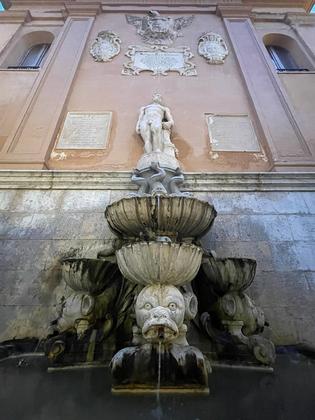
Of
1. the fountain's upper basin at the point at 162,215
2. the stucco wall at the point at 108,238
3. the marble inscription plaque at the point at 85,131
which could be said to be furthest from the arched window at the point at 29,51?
the fountain's upper basin at the point at 162,215

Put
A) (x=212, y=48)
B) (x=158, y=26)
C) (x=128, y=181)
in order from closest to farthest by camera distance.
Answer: (x=128, y=181) → (x=212, y=48) → (x=158, y=26)

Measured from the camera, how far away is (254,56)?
318 inches

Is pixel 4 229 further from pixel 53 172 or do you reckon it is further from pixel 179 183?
pixel 179 183

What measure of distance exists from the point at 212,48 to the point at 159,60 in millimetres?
1563

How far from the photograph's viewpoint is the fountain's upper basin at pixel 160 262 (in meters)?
2.62

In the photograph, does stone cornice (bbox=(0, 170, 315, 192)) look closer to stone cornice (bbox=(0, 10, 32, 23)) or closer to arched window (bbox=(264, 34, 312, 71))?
arched window (bbox=(264, 34, 312, 71))

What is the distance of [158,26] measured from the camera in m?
9.20

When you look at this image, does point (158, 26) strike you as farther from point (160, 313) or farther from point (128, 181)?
point (160, 313)

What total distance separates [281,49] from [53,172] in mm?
8566

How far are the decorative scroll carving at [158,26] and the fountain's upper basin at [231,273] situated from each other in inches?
301

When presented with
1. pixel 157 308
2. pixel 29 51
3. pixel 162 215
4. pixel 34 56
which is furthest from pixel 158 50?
pixel 157 308

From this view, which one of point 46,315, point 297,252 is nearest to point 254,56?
point 297,252

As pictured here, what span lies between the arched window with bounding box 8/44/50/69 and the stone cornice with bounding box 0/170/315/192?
5.28m

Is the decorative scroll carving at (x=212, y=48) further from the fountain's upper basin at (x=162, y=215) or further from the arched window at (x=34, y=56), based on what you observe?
the fountain's upper basin at (x=162, y=215)
